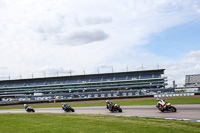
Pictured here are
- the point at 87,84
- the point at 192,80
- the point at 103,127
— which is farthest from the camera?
the point at 192,80

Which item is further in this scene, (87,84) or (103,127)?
(87,84)

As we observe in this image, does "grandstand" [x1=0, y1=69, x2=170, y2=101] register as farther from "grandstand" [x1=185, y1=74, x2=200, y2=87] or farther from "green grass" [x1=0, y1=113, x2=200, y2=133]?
"green grass" [x1=0, y1=113, x2=200, y2=133]

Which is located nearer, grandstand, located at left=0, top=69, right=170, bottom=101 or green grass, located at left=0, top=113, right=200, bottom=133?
green grass, located at left=0, top=113, right=200, bottom=133

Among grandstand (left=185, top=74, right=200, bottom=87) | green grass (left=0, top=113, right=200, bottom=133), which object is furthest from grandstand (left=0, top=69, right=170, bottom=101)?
green grass (left=0, top=113, right=200, bottom=133)

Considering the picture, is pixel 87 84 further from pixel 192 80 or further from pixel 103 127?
pixel 103 127

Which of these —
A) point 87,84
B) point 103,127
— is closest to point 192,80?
point 87,84

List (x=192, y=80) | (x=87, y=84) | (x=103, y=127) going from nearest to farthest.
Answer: (x=103, y=127), (x=87, y=84), (x=192, y=80)

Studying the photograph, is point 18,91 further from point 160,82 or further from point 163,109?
point 163,109

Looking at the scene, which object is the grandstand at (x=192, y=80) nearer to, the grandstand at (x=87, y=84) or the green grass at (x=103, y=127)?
the grandstand at (x=87, y=84)

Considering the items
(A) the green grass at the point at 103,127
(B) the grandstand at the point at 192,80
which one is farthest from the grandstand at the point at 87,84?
(A) the green grass at the point at 103,127

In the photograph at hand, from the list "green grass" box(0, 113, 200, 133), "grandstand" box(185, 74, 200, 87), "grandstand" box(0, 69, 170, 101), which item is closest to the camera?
"green grass" box(0, 113, 200, 133)

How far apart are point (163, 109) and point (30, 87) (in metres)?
85.4

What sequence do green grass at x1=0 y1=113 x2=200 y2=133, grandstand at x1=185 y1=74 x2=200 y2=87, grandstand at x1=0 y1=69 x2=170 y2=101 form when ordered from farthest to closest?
grandstand at x1=185 y1=74 x2=200 y2=87 → grandstand at x1=0 y1=69 x2=170 y2=101 → green grass at x1=0 y1=113 x2=200 y2=133

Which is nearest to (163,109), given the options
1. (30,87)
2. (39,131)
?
(39,131)
